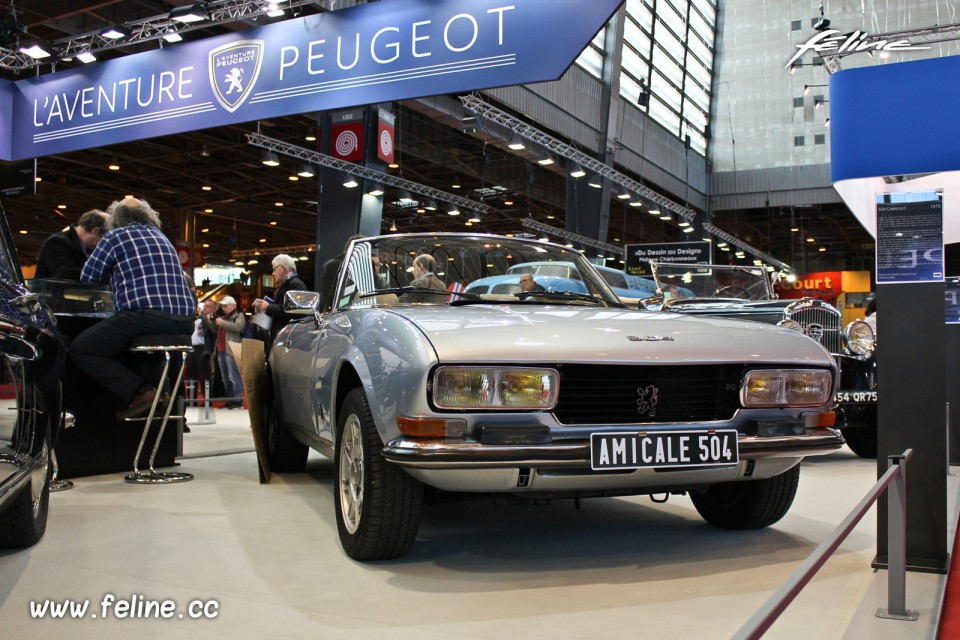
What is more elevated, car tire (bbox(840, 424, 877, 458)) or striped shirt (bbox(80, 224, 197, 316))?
striped shirt (bbox(80, 224, 197, 316))

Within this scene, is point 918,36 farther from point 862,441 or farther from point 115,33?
point 115,33

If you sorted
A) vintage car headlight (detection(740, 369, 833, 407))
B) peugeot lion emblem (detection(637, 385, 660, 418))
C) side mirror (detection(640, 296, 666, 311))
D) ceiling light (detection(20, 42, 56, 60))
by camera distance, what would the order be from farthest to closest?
1. ceiling light (detection(20, 42, 56, 60))
2. side mirror (detection(640, 296, 666, 311))
3. vintage car headlight (detection(740, 369, 833, 407))
4. peugeot lion emblem (detection(637, 385, 660, 418))

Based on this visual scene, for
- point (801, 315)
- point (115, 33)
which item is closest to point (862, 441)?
point (801, 315)

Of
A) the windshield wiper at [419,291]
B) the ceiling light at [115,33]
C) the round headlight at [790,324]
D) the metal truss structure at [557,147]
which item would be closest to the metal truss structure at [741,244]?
the metal truss structure at [557,147]

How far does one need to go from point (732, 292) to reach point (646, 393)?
16.2ft

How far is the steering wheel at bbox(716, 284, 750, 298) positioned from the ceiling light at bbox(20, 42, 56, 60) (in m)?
10.0

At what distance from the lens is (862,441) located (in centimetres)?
669

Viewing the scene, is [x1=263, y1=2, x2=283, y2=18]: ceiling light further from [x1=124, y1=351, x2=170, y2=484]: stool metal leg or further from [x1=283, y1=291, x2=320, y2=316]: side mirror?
[x1=283, y1=291, x2=320, y2=316]: side mirror

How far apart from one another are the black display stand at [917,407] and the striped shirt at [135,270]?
3.73 meters

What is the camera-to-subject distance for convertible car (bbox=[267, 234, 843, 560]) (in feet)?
8.56

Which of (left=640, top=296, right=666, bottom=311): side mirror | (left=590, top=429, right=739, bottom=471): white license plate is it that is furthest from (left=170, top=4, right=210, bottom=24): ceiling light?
(left=590, top=429, right=739, bottom=471): white license plate

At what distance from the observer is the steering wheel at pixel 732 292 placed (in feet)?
24.6

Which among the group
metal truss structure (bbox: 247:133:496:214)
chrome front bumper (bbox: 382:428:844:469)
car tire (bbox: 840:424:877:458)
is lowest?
car tire (bbox: 840:424:877:458)

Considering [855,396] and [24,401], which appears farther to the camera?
[855,396]
